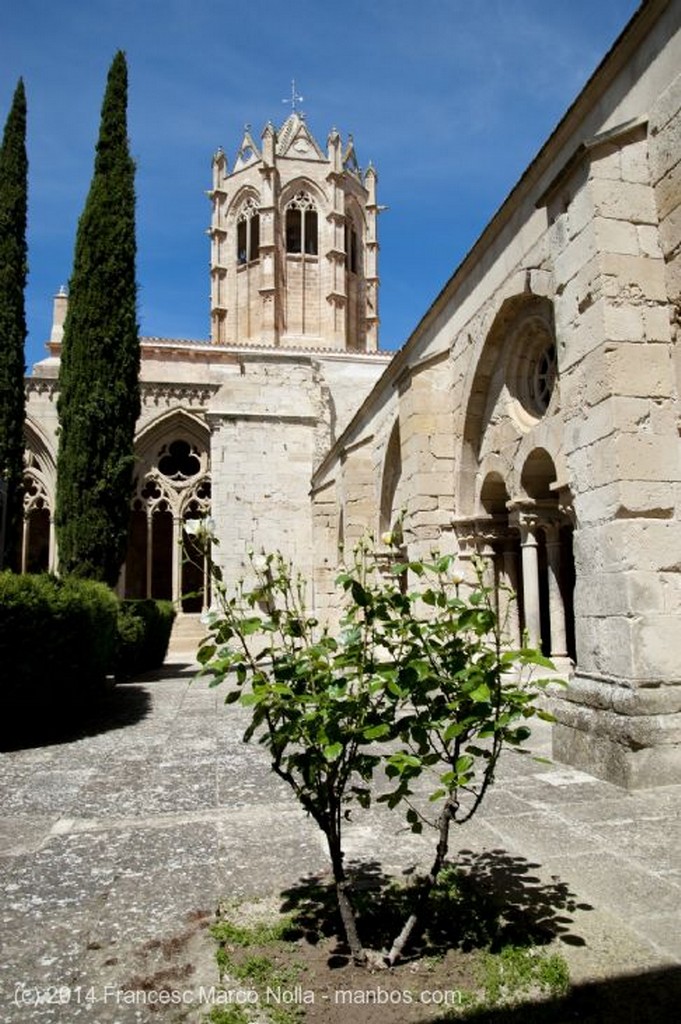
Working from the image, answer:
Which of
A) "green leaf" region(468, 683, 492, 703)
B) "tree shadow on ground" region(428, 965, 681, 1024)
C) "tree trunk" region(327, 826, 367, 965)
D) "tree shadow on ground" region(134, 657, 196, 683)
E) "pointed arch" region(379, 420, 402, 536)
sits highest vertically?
"pointed arch" region(379, 420, 402, 536)

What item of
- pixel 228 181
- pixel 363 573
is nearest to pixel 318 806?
pixel 363 573

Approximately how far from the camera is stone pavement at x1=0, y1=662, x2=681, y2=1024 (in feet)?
6.23

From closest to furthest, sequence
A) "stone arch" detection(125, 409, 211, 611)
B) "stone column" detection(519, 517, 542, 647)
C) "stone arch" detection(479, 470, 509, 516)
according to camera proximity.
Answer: "stone column" detection(519, 517, 542, 647), "stone arch" detection(479, 470, 509, 516), "stone arch" detection(125, 409, 211, 611)

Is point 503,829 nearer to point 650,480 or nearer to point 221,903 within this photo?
point 221,903

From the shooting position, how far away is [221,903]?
2363mm

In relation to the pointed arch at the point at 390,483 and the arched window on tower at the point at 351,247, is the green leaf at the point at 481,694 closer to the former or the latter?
the pointed arch at the point at 390,483

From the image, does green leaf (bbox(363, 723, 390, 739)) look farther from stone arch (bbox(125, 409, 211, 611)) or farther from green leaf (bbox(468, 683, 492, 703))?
stone arch (bbox(125, 409, 211, 611))

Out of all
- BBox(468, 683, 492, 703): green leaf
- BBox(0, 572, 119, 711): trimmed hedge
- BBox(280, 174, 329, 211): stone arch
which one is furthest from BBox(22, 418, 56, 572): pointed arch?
BBox(468, 683, 492, 703): green leaf

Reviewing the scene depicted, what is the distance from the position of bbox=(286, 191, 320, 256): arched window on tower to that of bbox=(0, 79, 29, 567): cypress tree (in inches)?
625

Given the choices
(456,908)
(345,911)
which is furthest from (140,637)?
(345,911)

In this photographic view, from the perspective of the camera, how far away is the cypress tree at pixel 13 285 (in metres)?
13.4

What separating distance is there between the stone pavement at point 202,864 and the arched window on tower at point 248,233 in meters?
27.4

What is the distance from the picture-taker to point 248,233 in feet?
94.5

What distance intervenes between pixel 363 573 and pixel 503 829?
1.67m
